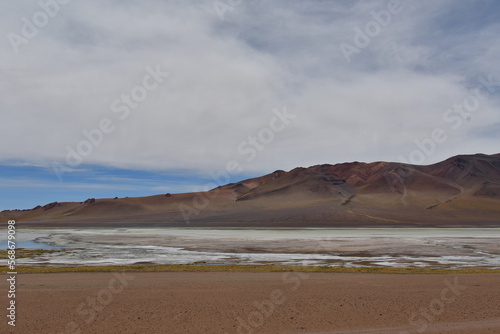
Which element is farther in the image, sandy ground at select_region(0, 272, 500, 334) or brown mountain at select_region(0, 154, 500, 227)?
brown mountain at select_region(0, 154, 500, 227)

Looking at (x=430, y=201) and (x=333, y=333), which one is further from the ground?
(x=430, y=201)

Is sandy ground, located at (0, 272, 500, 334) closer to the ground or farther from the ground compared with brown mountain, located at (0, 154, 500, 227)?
closer to the ground

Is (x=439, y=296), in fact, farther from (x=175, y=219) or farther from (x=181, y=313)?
(x=175, y=219)

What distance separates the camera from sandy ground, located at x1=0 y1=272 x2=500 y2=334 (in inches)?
445

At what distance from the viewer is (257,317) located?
12.2 meters

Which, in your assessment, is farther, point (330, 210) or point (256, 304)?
point (330, 210)

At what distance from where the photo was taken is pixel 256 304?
13625 millimetres

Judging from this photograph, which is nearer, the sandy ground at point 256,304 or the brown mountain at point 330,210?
the sandy ground at point 256,304

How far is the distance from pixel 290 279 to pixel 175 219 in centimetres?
12976

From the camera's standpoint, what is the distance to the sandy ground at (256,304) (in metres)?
11.3

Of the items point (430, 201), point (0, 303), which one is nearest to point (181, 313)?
point (0, 303)

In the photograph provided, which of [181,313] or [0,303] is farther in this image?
[0,303]

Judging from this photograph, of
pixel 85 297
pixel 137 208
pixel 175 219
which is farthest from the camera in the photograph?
pixel 137 208

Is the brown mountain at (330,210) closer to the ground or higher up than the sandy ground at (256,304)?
higher up
